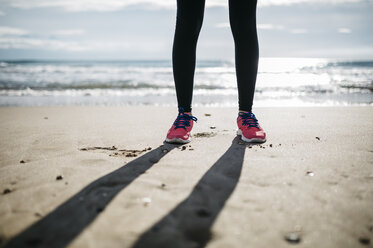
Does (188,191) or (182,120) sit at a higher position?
(182,120)

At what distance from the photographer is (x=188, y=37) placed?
214cm

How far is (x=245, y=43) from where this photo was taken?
214 cm

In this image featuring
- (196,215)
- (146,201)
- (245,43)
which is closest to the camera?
(196,215)

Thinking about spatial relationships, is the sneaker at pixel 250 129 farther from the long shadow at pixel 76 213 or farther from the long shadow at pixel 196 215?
the long shadow at pixel 76 213

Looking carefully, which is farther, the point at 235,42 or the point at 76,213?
the point at 235,42

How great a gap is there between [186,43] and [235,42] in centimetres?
38

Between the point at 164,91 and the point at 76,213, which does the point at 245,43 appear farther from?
the point at 164,91

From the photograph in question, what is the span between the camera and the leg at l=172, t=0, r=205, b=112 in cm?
207

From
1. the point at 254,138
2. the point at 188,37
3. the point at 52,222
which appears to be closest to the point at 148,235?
the point at 52,222

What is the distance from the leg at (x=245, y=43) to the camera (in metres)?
2.06

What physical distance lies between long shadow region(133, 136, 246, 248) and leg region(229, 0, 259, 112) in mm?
854

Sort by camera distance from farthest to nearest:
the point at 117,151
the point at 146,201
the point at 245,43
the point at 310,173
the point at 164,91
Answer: the point at 164,91 < the point at 245,43 < the point at 117,151 < the point at 310,173 < the point at 146,201

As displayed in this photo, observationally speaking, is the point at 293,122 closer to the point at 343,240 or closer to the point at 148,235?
the point at 343,240

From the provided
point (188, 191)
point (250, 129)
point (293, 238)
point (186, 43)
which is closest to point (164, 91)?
point (186, 43)
